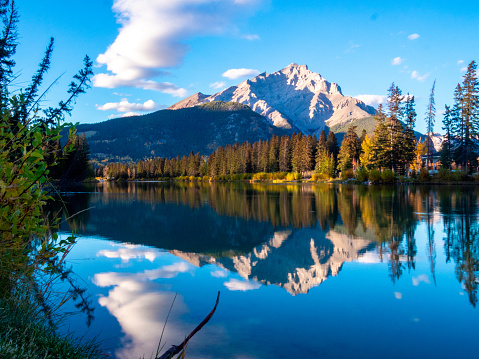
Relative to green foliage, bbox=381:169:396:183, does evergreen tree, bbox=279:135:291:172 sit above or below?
above

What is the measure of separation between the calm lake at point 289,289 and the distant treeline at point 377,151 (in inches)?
1481

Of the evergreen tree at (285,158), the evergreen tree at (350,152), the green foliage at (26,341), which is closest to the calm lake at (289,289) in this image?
the green foliage at (26,341)

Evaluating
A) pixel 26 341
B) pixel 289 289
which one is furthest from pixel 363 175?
pixel 26 341

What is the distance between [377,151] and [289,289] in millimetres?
45886

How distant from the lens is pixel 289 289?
652cm

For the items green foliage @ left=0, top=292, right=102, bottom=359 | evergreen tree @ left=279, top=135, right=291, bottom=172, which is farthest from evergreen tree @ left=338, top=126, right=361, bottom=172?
green foliage @ left=0, top=292, right=102, bottom=359

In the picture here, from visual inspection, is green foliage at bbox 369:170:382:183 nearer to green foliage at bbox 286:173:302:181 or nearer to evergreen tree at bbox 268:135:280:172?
green foliage at bbox 286:173:302:181

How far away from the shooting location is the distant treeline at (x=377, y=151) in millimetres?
44812

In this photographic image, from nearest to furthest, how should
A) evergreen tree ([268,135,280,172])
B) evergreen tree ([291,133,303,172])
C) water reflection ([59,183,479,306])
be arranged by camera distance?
water reflection ([59,183,479,306]) < evergreen tree ([291,133,303,172]) < evergreen tree ([268,135,280,172])

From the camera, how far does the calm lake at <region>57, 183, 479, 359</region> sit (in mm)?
4414

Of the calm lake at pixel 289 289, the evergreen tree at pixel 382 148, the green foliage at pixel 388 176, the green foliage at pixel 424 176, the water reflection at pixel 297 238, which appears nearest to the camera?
the calm lake at pixel 289 289

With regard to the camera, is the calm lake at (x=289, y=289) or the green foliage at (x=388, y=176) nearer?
the calm lake at (x=289, y=289)

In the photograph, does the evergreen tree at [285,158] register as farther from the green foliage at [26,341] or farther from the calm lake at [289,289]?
the green foliage at [26,341]

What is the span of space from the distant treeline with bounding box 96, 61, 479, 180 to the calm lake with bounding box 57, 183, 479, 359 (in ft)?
123
